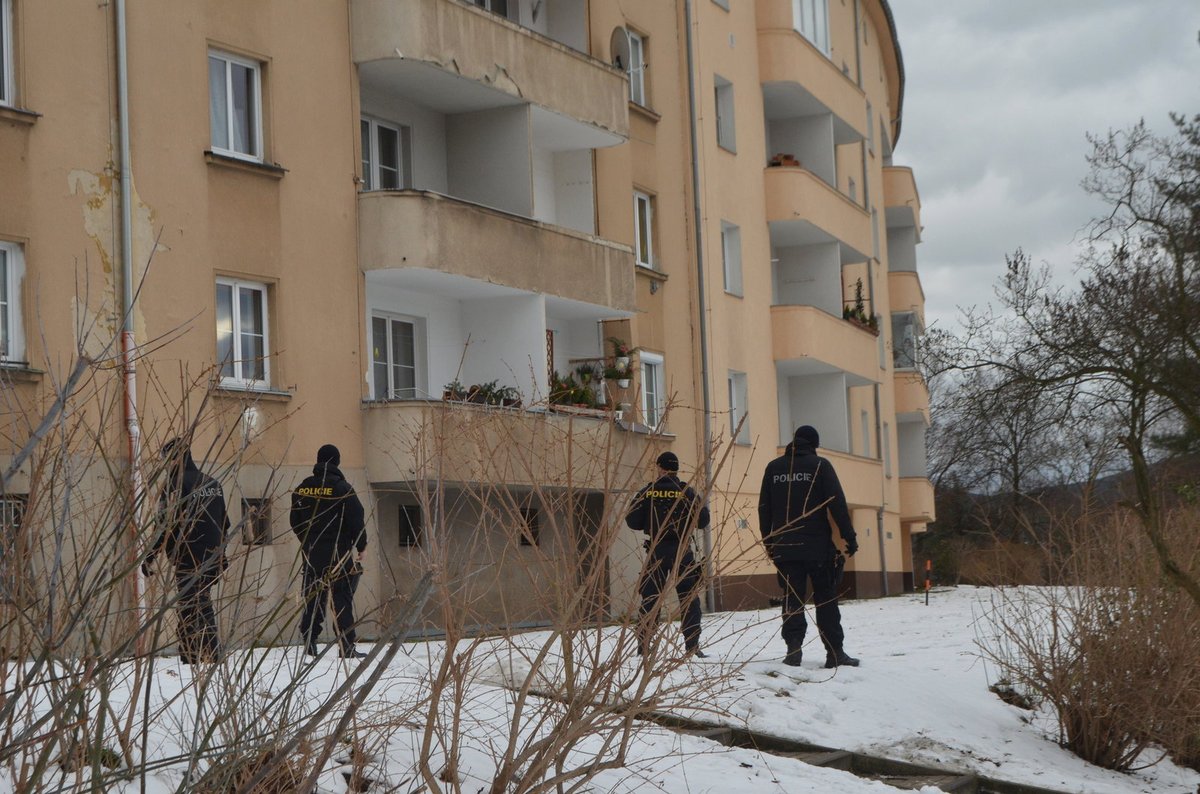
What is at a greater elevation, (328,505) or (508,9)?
(508,9)

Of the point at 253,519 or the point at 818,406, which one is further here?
the point at 818,406

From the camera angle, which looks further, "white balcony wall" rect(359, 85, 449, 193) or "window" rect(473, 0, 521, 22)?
"window" rect(473, 0, 521, 22)

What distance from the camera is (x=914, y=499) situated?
4494cm

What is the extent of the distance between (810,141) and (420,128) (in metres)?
13.9

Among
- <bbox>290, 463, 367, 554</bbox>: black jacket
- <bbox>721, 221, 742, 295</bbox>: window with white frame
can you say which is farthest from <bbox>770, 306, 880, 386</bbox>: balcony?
<bbox>290, 463, 367, 554</bbox>: black jacket

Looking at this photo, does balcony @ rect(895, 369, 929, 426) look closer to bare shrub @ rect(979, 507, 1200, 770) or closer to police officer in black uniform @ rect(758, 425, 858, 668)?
bare shrub @ rect(979, 507, 1200, 770)

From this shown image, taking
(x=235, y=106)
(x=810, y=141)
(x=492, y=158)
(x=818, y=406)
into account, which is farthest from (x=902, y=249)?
(x=235, y=106)

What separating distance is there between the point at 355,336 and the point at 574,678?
45.2ft

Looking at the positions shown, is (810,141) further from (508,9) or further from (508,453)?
(508,453)

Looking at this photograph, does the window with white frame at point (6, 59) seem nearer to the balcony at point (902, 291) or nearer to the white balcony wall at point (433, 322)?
the white balcony wall at point (433, 322)

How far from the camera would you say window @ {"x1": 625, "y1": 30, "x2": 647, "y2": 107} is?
92.8ft

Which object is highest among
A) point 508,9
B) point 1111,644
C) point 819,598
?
point 508,9

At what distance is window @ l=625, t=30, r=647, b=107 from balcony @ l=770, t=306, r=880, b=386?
588 cm

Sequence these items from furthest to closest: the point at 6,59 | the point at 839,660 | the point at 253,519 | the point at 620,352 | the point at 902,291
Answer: the point at 902,291 < the point at 620,352 < the point at 6,59 < the point at 839,660 < the point at 253,519
